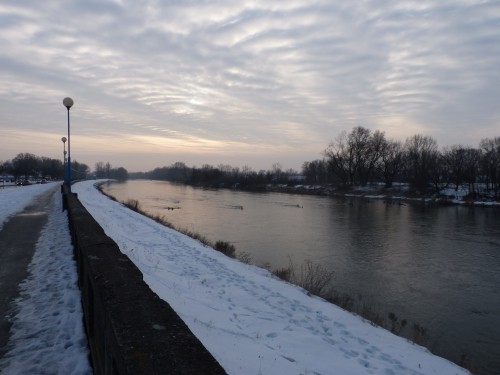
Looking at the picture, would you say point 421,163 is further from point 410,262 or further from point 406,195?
point 410,262

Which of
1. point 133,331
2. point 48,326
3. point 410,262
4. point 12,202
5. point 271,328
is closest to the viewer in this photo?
point 133,331

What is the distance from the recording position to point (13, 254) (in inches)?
364

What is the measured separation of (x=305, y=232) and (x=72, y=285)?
18231 millimetres

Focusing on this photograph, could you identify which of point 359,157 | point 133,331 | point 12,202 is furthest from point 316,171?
point 133,331

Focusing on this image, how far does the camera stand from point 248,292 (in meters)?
9.13

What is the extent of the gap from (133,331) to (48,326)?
8.96 ft

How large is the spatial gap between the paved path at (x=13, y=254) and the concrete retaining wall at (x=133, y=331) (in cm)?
138

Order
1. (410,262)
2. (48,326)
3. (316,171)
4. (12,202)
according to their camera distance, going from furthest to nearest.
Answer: (316,171) → (12,202) → (410,262) → (48,326)

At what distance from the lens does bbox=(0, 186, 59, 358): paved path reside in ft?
18.4

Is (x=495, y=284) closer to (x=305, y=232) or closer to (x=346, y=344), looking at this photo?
(x=346, y=344)

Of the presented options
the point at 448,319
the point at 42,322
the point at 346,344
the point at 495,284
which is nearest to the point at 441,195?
the point at 495,284

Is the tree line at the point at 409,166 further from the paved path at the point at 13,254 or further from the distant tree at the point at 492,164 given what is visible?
the paved path at the point at 13,254

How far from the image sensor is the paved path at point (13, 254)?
5.60m

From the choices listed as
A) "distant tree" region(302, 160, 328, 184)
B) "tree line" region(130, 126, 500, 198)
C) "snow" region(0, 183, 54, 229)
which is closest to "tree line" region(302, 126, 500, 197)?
"tree line" region(130, 126, 500, 198)
